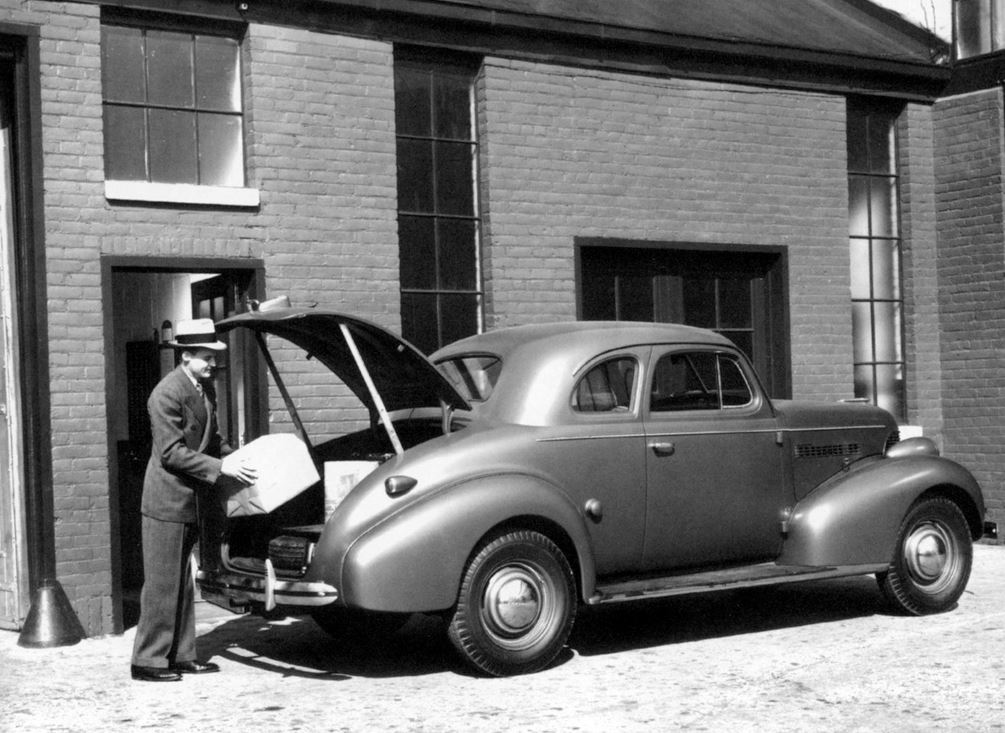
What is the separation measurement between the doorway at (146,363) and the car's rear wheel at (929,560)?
4.33 m

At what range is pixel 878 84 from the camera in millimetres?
13883

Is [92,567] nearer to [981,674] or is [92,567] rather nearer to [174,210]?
[174,210]

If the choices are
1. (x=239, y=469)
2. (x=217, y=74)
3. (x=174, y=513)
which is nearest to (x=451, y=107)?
(x=217, y=74)

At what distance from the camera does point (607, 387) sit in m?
8.52

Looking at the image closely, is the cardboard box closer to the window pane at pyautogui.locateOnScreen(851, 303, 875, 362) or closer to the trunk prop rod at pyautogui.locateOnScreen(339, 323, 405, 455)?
the trunk prop rod at pyautogui.locateOnScreen(339, 323, 405, 455)

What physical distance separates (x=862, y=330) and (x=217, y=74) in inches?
263

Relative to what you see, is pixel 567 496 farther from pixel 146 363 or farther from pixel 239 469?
pixel 146 363

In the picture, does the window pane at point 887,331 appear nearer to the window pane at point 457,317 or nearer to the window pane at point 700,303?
the window pane at point 700,303

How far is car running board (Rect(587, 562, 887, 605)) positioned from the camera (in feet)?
26.5

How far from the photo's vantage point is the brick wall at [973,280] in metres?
13.8

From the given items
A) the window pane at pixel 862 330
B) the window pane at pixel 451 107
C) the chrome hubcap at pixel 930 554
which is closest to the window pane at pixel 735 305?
the window pane at pixel 862 330

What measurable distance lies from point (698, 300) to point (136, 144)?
206 inches

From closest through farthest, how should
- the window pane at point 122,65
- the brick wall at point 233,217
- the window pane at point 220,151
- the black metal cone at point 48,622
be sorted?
the black metal cone at point 48,622
the brick wall at point 233,217
the window pane at point 122,65
the window pane at point 220,151

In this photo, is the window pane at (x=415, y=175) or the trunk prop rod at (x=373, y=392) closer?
the trunk prop rod at (x=373, y=392)
